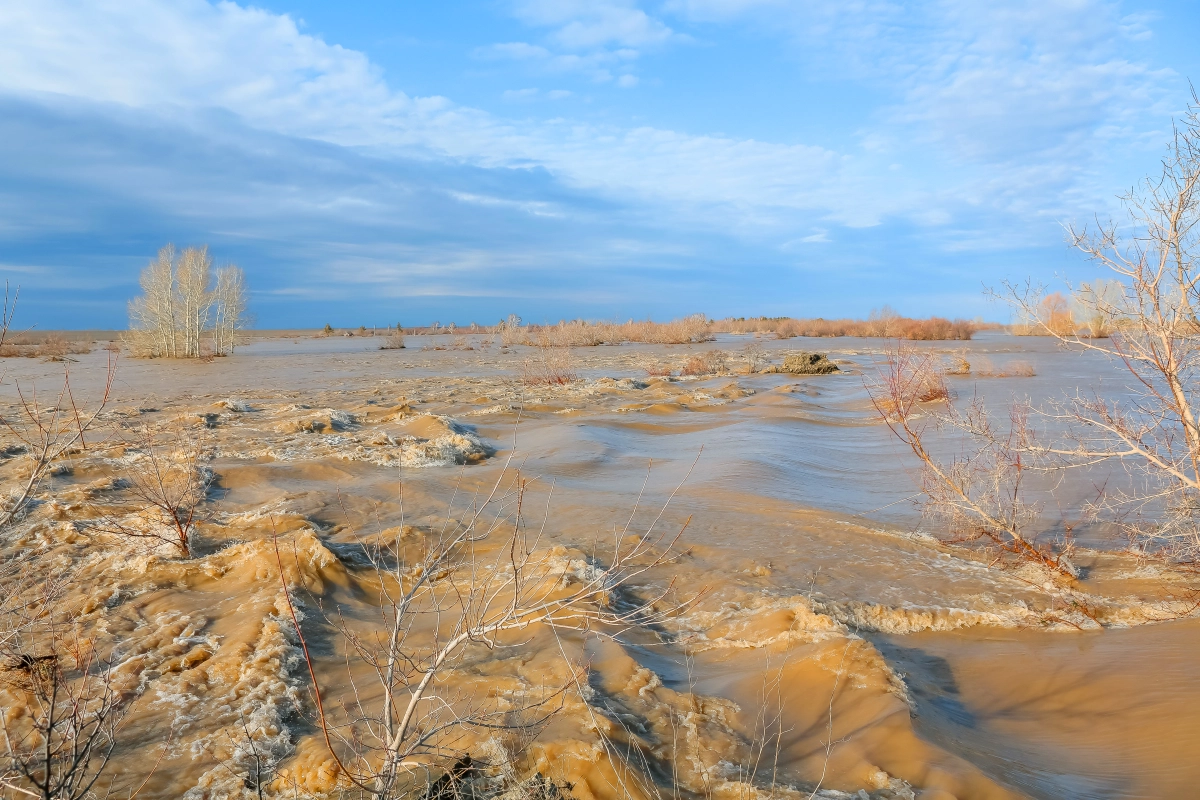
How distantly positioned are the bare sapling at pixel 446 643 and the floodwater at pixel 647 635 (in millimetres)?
44

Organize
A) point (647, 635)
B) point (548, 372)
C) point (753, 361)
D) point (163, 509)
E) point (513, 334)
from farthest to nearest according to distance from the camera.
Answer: point (513, 334), point (753, 361), point (548, 372), point (163, 509), point (647, 635)

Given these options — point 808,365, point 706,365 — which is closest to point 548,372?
point 706,365

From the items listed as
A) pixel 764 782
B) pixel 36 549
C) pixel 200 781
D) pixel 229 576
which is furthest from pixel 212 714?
pixel 36 549

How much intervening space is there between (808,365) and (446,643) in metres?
21.8

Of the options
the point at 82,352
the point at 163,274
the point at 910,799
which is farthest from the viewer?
the point at 82,352

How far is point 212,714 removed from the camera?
3758 mm

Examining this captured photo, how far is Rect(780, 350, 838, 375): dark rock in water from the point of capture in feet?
78.1

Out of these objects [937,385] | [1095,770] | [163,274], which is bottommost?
[1095,770]

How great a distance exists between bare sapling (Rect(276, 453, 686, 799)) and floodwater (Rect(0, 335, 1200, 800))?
44 millimetres

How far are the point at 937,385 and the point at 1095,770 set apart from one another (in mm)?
14354

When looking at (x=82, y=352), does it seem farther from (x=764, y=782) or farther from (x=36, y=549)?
(x=764, y=782)

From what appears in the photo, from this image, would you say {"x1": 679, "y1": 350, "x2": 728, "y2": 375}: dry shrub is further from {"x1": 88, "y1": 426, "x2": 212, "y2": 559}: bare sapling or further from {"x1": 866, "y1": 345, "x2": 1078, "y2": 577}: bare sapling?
{"x1": 88, "y1": 426, "x2": 212, "y2": 559}: bare sapling

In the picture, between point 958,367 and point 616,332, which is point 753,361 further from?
point 616,332

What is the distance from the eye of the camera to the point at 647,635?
4.89 metres
